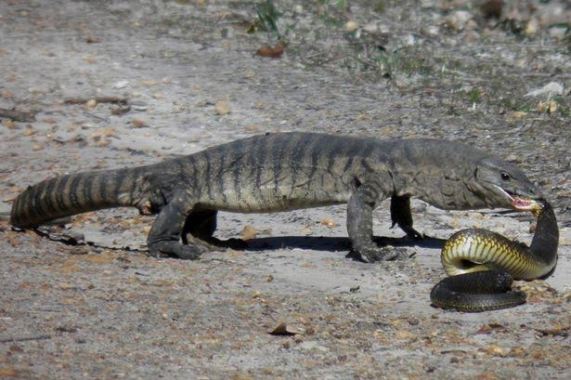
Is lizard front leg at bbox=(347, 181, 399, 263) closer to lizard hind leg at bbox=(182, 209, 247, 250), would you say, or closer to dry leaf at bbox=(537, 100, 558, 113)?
lizard hind leg at bbox=(182, 209, 247, 250)

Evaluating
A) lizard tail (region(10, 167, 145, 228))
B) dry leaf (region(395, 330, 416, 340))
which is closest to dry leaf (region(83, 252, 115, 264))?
lizard tail (region(10, 167, 145, 228))

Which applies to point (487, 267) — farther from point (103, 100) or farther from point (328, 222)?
point (103, 100)

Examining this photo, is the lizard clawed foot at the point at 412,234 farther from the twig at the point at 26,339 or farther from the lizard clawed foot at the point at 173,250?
the twig at the point at 26,339

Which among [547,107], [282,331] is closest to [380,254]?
[282,331]

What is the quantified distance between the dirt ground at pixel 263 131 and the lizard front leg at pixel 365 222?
0.10 metres

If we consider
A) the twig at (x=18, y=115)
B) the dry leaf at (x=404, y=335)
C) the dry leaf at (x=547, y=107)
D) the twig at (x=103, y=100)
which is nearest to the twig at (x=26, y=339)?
the dry leaf at (x=404, y=335)

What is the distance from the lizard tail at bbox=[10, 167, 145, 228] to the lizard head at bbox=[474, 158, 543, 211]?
7.07 ft

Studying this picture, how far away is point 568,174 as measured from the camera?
400 inches

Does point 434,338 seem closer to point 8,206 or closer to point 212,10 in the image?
point 8,206

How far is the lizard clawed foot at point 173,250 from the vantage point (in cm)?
851

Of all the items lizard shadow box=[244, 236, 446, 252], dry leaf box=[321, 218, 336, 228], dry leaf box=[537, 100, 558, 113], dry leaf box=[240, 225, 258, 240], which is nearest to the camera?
lizard shadow box=[244, 236, 446, 252]

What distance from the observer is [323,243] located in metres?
9.02

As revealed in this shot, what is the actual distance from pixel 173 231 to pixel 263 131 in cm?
332

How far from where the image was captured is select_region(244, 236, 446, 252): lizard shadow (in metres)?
8.86
